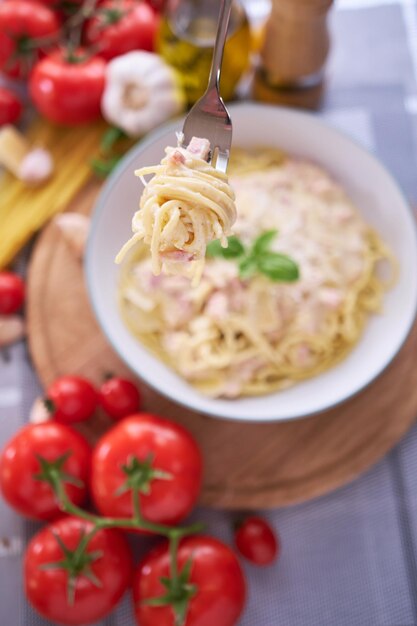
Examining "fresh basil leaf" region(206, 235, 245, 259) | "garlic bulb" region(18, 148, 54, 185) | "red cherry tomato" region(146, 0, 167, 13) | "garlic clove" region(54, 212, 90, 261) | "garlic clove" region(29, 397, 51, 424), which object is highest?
"red cherry tomato" region(146, 0, 167, 13)

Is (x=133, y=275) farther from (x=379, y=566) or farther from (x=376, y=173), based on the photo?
(x=379, y=566)

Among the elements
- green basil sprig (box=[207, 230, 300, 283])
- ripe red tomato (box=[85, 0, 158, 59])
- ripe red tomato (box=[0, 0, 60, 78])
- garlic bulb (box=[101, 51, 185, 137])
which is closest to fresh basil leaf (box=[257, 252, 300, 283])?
green basil sprig (box=[207, 230, 300, 283])

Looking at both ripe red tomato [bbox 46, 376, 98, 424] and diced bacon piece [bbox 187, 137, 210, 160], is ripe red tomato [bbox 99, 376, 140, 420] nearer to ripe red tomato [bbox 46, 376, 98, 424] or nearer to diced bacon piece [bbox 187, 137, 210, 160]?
ripe red tomato [bbox 46, 376, 98, 424]

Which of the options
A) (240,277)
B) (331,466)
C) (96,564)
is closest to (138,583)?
(96,564)

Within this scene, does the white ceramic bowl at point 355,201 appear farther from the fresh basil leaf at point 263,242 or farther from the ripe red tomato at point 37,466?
the fresh basil leaf at point 263,242

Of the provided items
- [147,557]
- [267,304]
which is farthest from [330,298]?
[147,557]

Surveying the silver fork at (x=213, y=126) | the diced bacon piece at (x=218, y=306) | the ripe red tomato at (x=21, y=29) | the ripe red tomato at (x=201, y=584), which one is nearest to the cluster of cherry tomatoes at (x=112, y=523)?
the ripe red tomato at (x=201, y=584)

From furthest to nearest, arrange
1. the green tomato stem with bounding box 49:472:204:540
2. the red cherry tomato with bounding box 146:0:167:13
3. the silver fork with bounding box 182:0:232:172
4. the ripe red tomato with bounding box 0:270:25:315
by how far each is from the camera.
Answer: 1. the red cherry tomato with bounding box 146:0:167:13
2. the ripe red tomato with bounding box 0:270:25:315
3. the green tomato stem with bounding box 49:472:204:540
4. the silver fork with bounding box 182:0:232:172
